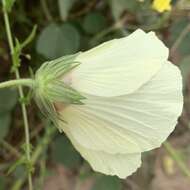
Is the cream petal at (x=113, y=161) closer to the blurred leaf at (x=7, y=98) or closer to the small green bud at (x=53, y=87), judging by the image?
the small green bud at (x=53, y=87)

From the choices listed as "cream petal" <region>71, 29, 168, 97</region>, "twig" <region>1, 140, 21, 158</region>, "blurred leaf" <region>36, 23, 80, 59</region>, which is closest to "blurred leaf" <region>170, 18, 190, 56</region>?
"blurred leaf" <region>36, 23, 80, 59</region>

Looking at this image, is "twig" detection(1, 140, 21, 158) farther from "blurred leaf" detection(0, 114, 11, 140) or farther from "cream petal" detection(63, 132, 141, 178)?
"cream petal" detection(63, 132, 141, 178)

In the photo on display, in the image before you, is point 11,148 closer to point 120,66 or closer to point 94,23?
point 94,23

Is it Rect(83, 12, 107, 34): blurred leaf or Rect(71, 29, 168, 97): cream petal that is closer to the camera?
Rect(71, 29, 168, 97): cream petal

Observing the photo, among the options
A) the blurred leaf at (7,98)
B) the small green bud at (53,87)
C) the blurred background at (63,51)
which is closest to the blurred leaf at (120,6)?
the blurred background at (63,51)

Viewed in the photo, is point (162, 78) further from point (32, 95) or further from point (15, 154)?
point (15, 154)

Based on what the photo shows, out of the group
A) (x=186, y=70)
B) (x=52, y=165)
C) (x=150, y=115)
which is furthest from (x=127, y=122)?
(x=52, y=165)

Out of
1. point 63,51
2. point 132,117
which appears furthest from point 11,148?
point 132,117
